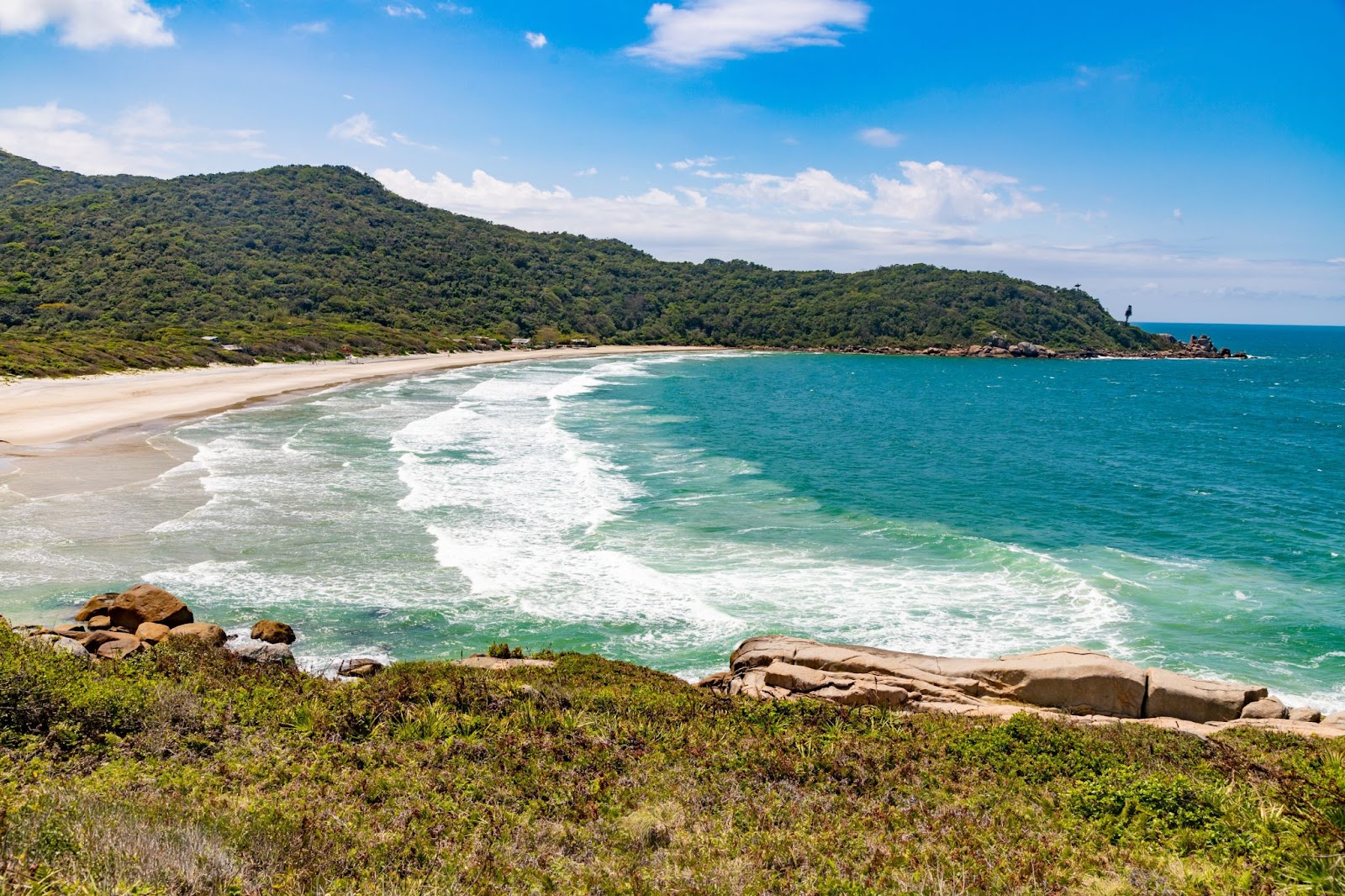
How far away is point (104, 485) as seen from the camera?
29438 millimetres

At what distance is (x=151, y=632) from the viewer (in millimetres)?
15281

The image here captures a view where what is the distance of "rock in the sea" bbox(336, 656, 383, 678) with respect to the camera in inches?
540

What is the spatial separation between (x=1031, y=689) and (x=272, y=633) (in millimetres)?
14464

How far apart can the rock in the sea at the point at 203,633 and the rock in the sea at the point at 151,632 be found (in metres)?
0.14

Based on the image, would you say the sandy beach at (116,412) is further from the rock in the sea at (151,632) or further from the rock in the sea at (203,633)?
the rock in the sea at (203,633)

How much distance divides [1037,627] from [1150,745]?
8330 millimetres

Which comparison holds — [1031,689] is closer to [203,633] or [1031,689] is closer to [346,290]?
[203,633]

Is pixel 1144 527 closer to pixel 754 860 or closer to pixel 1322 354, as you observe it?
pixel 754 860

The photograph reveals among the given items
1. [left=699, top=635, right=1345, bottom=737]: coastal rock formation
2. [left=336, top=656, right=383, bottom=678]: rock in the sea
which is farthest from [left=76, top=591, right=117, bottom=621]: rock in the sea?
[left=699, top=635, right=1345, bottom=737]: coastal rock formation

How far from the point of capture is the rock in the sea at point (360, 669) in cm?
1373

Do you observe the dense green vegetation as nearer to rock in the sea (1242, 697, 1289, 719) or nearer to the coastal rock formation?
the coastal rock formation

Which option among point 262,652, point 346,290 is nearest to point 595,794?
point 262,652

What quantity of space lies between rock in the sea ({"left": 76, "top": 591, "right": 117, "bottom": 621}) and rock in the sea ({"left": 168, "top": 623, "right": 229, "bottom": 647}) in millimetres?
1891

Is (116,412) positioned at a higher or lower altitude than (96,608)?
higher
